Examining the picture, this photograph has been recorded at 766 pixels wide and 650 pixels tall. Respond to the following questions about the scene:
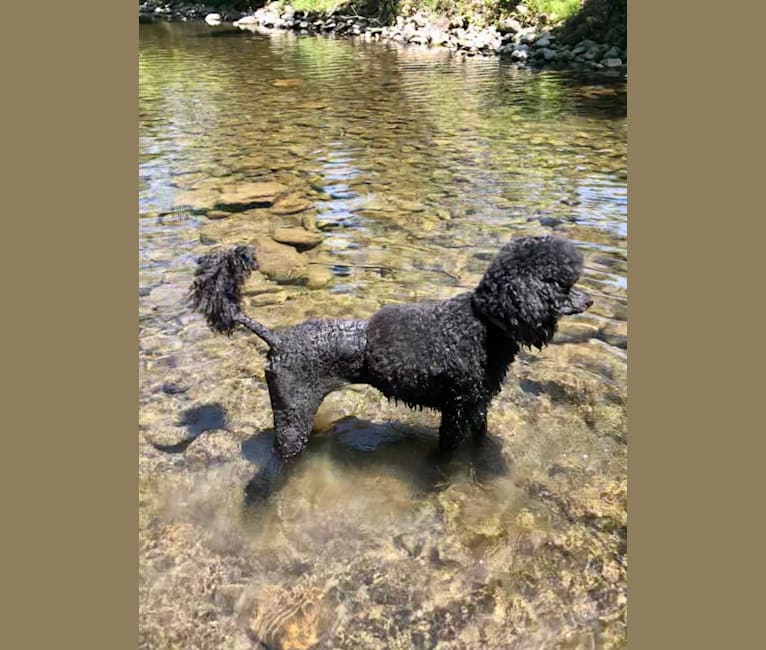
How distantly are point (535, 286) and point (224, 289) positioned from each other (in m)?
2.17

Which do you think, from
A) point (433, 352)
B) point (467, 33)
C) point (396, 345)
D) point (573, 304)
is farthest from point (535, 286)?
point (467, 33)

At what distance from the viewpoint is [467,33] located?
90.4 feet

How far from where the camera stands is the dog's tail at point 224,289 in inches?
166

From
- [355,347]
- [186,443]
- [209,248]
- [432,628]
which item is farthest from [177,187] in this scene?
[432,628]

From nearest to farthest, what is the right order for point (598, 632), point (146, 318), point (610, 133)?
1. point (598, 632)
2. point (146, 318)
3. point (610, 133)

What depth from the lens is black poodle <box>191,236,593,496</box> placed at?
4.14 metres

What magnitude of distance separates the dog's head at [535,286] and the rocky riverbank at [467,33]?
60.4 feet

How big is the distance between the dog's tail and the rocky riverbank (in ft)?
62.6

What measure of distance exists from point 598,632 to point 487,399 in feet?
5.49

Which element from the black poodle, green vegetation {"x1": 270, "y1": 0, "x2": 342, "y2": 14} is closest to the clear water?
the black poodle

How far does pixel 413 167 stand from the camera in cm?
1136

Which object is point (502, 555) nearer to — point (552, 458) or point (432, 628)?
point (432, 628)

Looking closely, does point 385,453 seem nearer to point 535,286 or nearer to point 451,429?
point 451,429

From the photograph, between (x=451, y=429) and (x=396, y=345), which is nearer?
(x=396, y=345)
